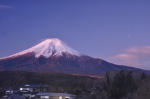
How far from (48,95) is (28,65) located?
4391 centimetres

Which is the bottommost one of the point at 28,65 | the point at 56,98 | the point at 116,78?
the point at 56,98

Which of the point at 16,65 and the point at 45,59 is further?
the point at 45,59

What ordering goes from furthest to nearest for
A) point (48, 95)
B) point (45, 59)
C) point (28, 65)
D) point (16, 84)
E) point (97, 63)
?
point (97, 63) → point (45, 59) → point (28, 65) → point (16, 84) → point (48, 95)

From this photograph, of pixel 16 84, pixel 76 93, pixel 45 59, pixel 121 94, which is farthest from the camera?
pixel 45 59

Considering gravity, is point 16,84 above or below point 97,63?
below

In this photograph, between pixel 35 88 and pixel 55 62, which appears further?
pixel 55 62

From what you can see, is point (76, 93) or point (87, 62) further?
point (87, 62)

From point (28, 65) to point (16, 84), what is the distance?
98.8ft

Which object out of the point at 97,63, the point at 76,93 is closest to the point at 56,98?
the point at 76,93

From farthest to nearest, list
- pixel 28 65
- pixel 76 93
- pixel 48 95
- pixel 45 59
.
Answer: pixel 45 59
pixel 28 65
pixel 76 93
pixel 48 95

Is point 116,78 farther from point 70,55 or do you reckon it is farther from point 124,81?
point 70,55

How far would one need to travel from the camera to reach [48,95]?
27.2 metres

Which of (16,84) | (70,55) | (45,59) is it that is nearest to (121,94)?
(16,84)

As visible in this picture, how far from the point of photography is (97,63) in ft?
273
